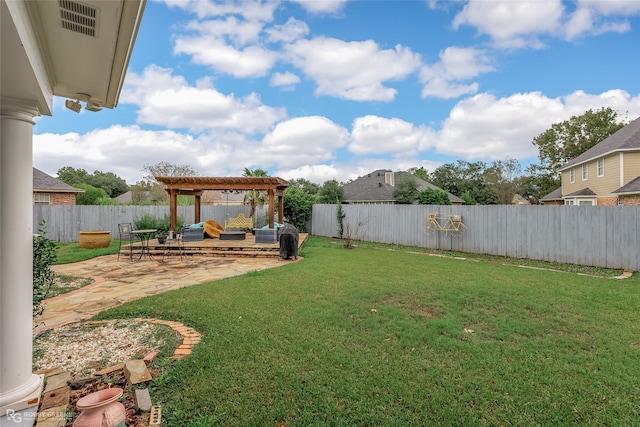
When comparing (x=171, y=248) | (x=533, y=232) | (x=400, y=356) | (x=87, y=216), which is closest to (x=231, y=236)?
(x=171, y=248)

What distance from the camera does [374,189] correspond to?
27016 millimetres

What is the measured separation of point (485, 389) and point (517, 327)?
170 cm

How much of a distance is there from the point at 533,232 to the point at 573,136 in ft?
75.1

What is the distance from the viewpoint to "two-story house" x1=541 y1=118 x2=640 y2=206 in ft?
46.0

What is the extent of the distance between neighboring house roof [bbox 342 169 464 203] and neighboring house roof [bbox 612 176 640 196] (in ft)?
39.3

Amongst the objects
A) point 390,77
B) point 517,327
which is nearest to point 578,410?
point 517,327

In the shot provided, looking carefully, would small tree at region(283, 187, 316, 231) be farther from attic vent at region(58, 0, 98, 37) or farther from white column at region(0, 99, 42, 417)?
attic vent at region(58, 0, 98, 37)

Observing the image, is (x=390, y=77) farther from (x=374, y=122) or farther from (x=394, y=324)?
(x=394, y=324)

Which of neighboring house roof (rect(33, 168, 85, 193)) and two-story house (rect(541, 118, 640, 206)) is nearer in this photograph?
two-story house (rect(541, 118, 640, 206))

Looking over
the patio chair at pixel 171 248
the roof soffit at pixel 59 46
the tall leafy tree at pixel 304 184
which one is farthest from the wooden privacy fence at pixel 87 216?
the tall leafy tree at pixel 304 184

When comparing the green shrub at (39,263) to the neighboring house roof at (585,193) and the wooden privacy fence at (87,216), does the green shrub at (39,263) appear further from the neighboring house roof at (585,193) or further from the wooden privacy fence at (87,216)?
the neighboring house roof at (585,193)

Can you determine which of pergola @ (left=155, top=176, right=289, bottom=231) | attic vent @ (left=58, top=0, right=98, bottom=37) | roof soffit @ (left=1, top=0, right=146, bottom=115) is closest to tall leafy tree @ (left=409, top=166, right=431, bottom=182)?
pergola @ (left=155, top=176, right=289, bottom=231)

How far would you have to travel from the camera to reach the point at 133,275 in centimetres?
690

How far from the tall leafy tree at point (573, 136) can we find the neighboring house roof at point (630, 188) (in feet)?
45.3
